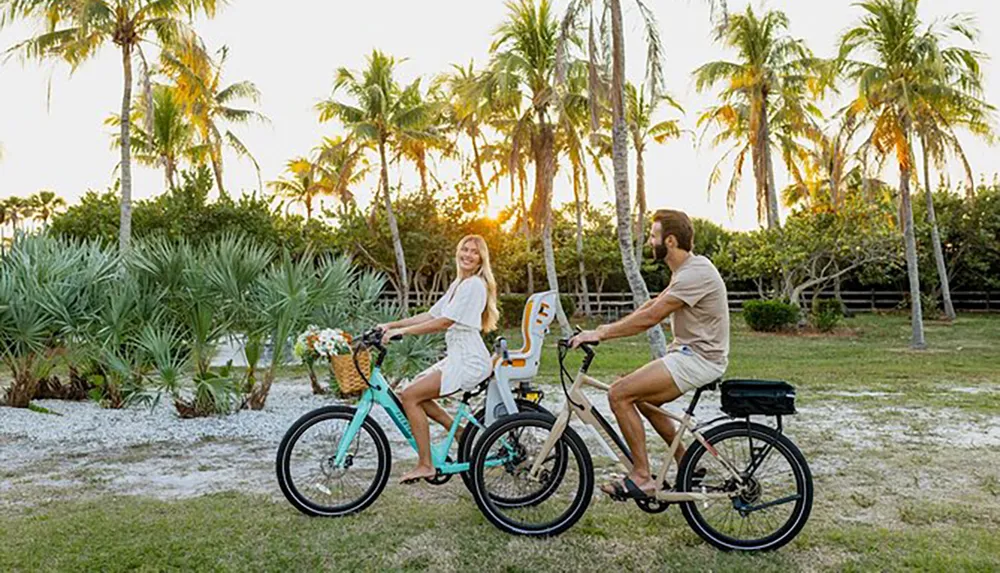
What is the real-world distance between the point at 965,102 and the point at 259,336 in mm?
19830

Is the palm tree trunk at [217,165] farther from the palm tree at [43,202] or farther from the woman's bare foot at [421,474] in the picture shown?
the woman's bare foot at [421,474]

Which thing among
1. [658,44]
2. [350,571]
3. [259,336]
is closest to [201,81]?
[658,44]

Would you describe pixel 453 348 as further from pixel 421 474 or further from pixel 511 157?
pixel 511 157

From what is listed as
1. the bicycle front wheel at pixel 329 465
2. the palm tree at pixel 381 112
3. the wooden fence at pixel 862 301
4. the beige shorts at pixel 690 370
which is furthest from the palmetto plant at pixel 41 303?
the wooden fence at pixel 862 301

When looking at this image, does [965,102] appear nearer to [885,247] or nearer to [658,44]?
[885,247]

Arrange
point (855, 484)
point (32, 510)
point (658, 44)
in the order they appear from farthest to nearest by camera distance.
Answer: point (658, 44)
point (855, 484)
point (32, 510)

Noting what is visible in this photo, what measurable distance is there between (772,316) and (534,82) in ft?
35.3

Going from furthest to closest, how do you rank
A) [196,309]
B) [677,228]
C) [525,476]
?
[196,309] → [525,476] → [677,228]

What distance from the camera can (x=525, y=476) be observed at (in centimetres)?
457

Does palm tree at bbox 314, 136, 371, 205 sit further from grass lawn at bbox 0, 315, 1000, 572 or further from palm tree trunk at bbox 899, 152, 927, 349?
grass lawn at bbox 0, 315, 1000, 572

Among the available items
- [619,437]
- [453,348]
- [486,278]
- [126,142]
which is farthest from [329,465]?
[126,142]

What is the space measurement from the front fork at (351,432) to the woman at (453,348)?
0.24 m

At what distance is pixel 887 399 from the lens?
10.3 metres

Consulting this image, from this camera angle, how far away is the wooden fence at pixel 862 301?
1378 inches
